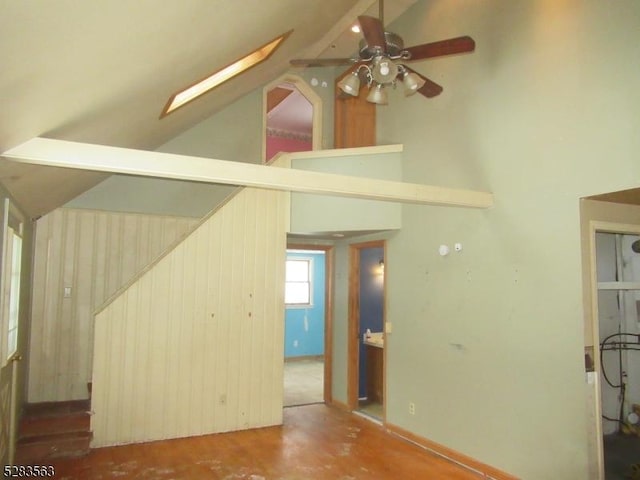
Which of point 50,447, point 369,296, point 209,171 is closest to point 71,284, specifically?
point 50,447

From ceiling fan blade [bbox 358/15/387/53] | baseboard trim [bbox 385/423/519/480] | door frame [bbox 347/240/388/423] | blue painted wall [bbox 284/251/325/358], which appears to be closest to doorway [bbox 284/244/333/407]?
blue painted wall [bbox 284/251/325/358]

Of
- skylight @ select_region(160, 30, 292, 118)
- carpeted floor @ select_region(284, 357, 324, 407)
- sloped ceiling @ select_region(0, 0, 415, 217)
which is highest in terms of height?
skylight @ select_region(160, 30, 292, 118)

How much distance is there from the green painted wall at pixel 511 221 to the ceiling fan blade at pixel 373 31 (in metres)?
1.47

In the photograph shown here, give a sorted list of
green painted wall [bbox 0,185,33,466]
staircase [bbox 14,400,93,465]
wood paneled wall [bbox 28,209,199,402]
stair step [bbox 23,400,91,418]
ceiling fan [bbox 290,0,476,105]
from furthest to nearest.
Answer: wood paneled wall [bbox 28,209,199,402]
stair step [bbox 23,400,91,418]
staircase [bbox 14,400,93,465]
green painted wall [bbox 0,185,33,466]
ceiling fan [bbox 290,0,476,105]

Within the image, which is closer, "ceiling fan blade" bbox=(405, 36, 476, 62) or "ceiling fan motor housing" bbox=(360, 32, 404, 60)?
"ceiling fan blade" bbox=(405, 36, 476, 62)

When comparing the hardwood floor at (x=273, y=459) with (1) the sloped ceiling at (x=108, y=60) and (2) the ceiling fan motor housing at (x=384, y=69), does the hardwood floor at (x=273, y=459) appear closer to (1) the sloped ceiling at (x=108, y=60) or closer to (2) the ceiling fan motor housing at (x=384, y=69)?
(1) the sloped ceiling at (x=108, y=60)

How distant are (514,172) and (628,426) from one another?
108 inches

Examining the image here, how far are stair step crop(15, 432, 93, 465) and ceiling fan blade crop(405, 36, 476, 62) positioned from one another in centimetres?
439

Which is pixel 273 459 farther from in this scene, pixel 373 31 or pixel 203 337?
pixel 373 31

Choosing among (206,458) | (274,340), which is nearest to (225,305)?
(274,340)

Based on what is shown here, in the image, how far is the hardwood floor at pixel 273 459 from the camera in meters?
3.73

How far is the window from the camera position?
9422mm

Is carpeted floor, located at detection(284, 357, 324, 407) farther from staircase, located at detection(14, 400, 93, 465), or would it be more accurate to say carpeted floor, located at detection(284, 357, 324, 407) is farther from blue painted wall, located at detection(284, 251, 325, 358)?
staircase, located at detection(14, 400, 93, 465)

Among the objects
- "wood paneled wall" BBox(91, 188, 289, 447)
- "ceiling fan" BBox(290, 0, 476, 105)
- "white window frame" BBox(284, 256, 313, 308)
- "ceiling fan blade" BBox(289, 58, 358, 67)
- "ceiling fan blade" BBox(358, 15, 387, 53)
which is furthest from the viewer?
"white window frame" BBox(284, 256, 313, 308)
